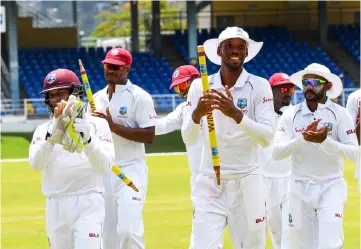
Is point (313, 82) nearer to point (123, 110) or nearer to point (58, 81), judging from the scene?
point (123, 110)

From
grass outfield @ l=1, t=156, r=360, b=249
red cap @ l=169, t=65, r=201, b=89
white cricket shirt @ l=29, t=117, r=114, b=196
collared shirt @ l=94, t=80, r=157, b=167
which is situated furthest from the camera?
grass outfield @ l=1, t=156, r=360, b=249

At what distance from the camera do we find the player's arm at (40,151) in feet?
24.6

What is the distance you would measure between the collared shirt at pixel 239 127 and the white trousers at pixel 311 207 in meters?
0.99

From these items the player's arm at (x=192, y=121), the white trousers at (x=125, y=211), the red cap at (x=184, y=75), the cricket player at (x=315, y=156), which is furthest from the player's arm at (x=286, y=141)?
the red cap at (x=184, y=75)

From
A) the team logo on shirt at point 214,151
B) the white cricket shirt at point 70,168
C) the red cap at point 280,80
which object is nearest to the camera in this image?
the white cricket shirt at point 70,168

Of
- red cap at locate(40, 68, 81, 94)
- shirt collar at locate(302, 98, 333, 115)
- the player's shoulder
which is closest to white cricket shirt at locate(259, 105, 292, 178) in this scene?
shirt collar at locate(302, 98, 333, 115)

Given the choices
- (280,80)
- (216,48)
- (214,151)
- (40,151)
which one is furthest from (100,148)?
(280,80)

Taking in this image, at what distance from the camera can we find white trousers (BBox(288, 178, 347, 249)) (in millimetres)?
8766

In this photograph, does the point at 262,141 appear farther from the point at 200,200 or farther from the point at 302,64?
the point at 302,64

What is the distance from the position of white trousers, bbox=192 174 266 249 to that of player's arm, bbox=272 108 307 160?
69cm

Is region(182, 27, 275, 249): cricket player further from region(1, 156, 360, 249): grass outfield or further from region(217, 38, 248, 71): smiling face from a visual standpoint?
region(1, 156, 360, 249): grass outfield

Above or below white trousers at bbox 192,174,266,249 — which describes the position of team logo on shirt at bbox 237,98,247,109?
above

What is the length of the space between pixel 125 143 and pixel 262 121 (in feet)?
7.03

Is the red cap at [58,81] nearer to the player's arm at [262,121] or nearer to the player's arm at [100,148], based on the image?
the player's arm at [100,148]
